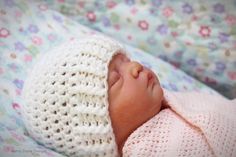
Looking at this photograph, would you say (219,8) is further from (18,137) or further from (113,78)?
(18,137)

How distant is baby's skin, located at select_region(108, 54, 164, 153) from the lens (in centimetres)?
104

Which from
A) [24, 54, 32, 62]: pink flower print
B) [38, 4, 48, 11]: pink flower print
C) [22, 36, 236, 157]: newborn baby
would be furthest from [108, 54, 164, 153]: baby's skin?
[38, 4, 48, 11]: pink flower print

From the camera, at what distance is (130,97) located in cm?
105

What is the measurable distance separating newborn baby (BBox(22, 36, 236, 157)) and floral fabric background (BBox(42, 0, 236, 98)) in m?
0.30

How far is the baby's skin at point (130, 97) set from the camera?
1.04 meters

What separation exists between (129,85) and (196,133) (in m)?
0.19

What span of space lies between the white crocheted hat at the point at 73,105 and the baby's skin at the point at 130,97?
34 mm

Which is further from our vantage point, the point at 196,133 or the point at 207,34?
the point at 207,34

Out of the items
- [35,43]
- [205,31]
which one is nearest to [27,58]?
[35,43]

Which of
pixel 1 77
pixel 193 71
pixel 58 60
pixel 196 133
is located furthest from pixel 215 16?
pixel 1 77

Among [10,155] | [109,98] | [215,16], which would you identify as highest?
[215,16]

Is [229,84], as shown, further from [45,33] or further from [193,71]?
[45,33]

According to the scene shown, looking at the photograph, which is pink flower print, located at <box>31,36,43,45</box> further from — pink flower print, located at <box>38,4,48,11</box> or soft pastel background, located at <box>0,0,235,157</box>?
pink flower print, located at <box>38,4,48,11</box>

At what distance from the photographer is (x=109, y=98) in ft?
3.40
